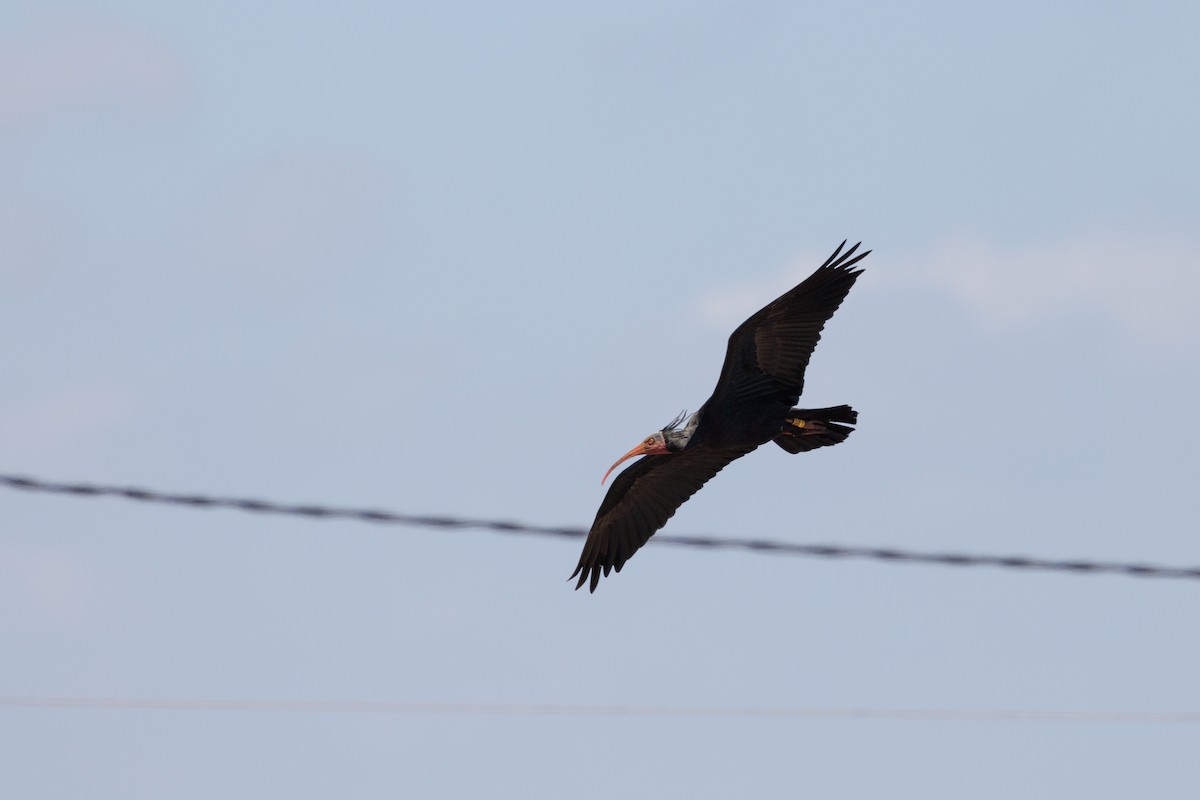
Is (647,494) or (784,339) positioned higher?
(784,339)

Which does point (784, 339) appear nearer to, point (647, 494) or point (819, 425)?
point (819, 425)

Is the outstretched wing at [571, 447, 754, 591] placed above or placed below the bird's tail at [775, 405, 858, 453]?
below

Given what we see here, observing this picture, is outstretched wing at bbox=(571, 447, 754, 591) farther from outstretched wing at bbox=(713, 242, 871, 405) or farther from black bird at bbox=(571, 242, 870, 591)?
outstretched wing at bbox=(713, 242, 871, 405)

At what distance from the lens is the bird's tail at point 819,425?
598 inches

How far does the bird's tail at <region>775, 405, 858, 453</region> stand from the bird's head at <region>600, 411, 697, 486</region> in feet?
3.06

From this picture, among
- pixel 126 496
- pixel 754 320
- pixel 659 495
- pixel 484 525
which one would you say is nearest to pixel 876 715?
pixel 484 525

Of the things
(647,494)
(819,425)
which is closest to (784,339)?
(819,425)

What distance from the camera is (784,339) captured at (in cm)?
1493

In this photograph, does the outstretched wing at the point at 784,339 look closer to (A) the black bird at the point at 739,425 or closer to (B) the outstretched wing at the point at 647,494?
(A) the black bird at the point at 739,425

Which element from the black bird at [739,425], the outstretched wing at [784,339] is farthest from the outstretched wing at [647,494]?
the outstretched wing at [784,339]

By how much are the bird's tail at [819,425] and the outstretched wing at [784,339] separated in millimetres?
185

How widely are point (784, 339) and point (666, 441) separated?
1644 millimetres

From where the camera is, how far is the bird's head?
1580 centimetres

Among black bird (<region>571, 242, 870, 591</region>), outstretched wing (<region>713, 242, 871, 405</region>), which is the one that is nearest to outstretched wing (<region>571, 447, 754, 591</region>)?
black bird (<region>571, 242, 870, 591</region>)
